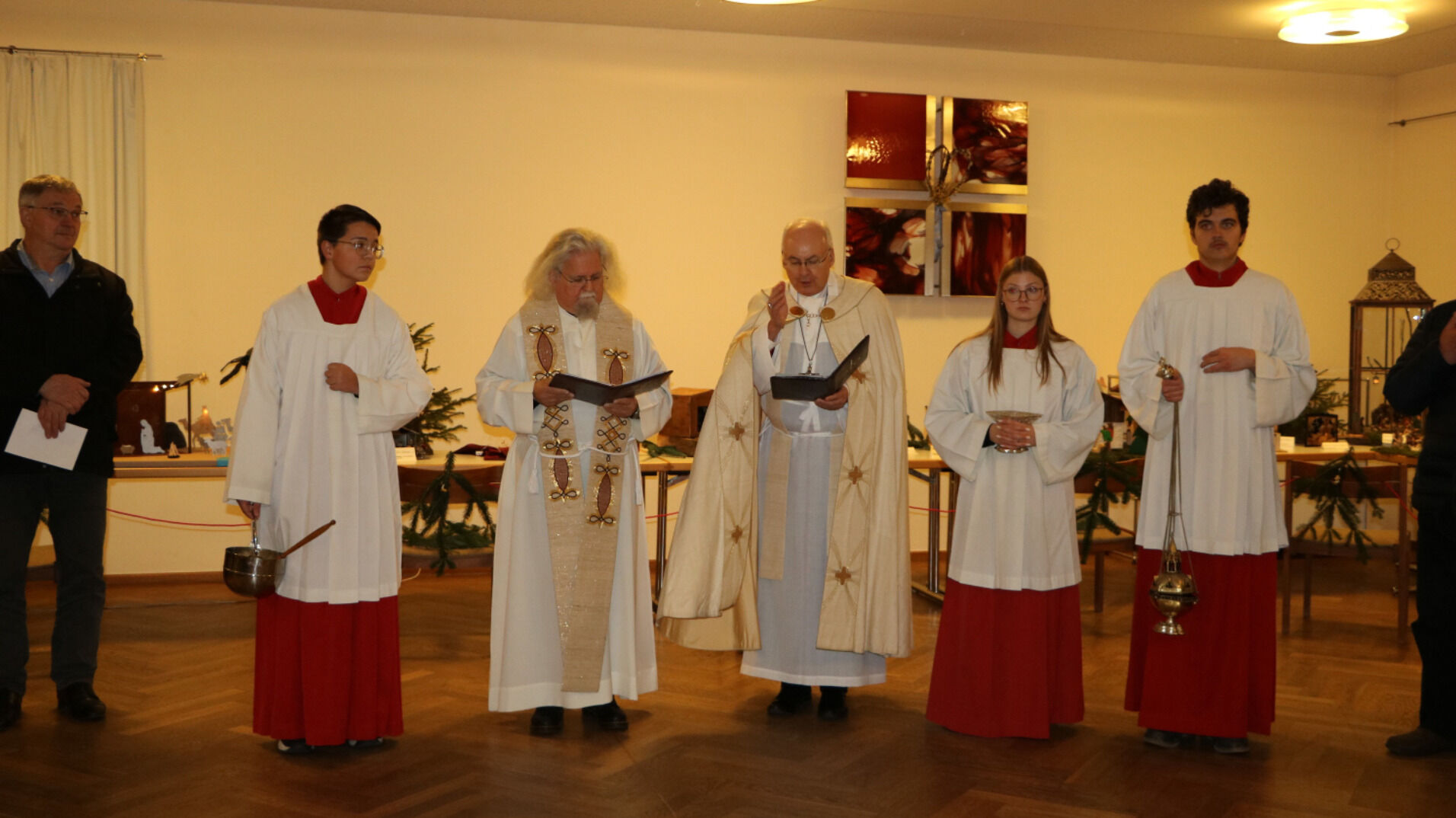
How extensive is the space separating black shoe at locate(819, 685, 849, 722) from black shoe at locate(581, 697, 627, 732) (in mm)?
808

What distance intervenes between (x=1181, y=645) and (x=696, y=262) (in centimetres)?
503

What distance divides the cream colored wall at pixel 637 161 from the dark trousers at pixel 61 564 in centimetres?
327

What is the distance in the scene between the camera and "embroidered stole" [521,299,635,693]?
479 cm

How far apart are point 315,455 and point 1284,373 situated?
356 cm

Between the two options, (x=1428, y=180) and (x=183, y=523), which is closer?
(x=183, y=523)

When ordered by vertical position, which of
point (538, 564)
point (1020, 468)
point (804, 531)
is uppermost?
point (1020, 468)

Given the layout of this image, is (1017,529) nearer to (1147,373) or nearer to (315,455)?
(1147,373)

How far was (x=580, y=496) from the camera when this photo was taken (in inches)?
191

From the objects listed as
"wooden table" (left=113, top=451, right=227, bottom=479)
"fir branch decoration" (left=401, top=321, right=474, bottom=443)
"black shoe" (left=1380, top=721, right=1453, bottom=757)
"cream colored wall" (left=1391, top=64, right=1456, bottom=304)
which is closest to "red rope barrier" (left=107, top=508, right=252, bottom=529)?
"wooden table" (left=113, top=451, right=227, bottom=479)

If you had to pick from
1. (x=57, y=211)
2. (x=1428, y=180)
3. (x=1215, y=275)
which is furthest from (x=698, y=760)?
(x=1428, y=180)

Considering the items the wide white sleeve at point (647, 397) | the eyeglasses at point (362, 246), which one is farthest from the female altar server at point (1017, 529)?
the eyeglasses at point (362, 246)

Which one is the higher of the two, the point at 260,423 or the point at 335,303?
the point at 335,303

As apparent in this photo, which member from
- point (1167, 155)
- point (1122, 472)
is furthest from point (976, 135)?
point (1122, 472)

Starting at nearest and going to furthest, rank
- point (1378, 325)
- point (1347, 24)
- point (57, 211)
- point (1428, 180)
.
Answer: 1. point (57, 211)
2. point (1347, 24)
3. point (1378, 325)
4. point (1428, 180)
